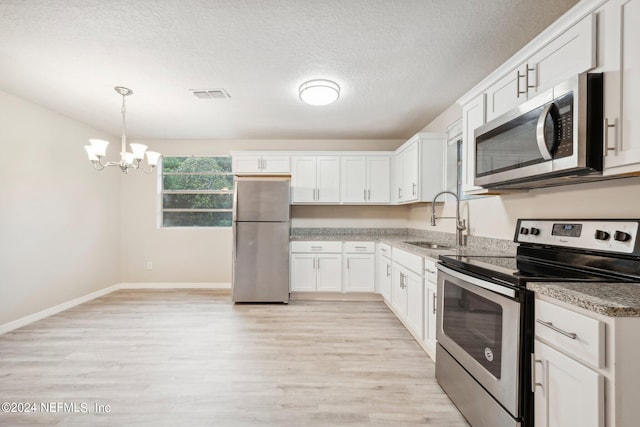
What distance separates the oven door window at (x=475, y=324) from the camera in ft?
4.66

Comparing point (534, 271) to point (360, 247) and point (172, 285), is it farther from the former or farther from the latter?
point (172, 285)

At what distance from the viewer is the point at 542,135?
1407mm

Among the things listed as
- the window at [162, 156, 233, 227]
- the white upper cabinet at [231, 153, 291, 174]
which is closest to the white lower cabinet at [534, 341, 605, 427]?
the white upper cabinet at [231, 153, 291, 174]

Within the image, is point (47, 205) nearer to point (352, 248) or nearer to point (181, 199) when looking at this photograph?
point (181, 199)

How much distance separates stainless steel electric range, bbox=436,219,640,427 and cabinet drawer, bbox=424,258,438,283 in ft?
0.87

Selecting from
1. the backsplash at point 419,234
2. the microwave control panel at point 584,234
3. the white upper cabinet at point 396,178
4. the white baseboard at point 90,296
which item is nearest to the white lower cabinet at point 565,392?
the microwave control panel at point 584,234

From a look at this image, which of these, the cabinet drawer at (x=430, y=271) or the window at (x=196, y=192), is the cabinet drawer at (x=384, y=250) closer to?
the cabinet drawer at (x=430, y=271)

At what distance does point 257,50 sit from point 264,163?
2243mm

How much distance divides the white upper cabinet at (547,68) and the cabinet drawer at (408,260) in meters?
1.27

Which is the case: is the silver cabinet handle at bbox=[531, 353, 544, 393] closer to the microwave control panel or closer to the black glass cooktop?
the black glass cooktop

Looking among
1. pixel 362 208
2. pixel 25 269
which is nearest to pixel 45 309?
pixel 25 269

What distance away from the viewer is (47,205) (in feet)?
11.1

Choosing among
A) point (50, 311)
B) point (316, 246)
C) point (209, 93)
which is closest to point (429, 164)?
point (316, 246)

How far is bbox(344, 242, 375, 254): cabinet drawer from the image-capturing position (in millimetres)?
4023
